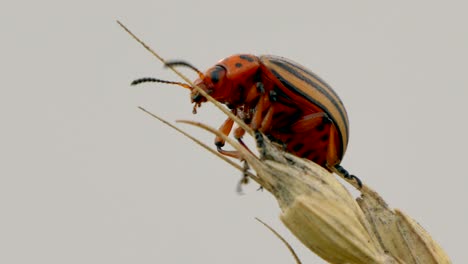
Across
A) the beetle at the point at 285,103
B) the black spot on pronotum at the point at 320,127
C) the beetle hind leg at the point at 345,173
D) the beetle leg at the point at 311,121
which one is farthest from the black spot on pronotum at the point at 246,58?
the beetle hind leg at the point at 345,173

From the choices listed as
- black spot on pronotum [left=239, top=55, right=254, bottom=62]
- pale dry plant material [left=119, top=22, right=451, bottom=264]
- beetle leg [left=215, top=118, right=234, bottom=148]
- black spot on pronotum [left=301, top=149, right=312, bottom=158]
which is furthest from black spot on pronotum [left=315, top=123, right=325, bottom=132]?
pale dry plant material [left=119, top=22, right=451, bottom=264]

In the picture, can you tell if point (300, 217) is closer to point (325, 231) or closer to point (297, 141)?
point (325, 231)

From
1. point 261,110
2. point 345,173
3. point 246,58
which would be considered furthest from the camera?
point 246,58

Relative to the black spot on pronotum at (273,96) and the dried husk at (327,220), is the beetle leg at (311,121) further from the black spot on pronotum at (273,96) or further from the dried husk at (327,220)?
the dried husk at (327,220)

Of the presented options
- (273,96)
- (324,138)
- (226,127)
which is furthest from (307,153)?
(226,127)

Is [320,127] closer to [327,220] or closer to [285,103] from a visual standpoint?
[285,103]

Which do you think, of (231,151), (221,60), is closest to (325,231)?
(231,151)

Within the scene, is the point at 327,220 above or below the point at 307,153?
above
